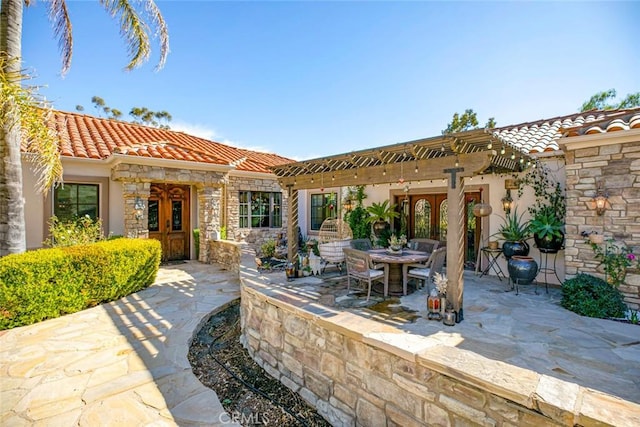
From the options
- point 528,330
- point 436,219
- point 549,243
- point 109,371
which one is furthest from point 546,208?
point 109,371

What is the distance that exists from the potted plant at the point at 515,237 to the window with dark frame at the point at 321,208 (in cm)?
646

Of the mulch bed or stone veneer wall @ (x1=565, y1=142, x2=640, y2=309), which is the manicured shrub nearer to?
stone veneer wall @ (x1=565, y1=142, x2=640, y2=309)

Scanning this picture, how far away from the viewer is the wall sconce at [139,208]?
28.2 feet

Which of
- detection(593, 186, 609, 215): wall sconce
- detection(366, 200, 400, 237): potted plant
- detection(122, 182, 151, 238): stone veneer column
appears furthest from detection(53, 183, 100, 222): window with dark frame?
detection(593, 186, 609, 215): wall sconce

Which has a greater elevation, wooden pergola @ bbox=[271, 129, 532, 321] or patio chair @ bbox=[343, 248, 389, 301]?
wooden pergola @ bbox=[271, 129, 532, 321]

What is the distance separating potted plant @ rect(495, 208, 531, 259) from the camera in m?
5.97

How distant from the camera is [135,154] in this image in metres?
8.15

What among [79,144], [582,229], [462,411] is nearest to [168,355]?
[462,411]

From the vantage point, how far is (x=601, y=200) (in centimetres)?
477

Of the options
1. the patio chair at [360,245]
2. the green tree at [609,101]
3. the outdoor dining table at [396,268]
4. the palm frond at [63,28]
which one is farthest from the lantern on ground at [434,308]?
the green tree at [609,101]

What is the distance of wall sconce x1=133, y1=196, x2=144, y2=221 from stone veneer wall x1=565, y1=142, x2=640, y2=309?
10607mm

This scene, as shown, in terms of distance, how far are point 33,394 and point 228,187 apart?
8347 millimetres

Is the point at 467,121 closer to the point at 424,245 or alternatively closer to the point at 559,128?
the point at 559,128

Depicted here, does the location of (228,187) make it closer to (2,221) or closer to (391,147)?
(2,221)
